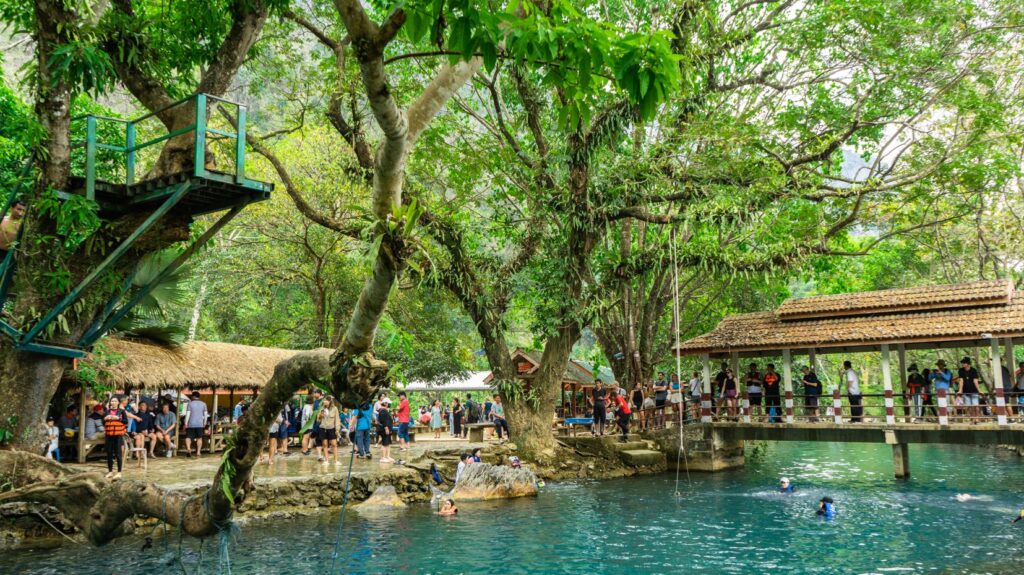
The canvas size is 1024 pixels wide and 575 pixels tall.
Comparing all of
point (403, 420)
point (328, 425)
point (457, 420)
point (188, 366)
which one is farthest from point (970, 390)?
point (188, 366)

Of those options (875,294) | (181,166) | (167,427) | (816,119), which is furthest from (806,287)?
(181,166)

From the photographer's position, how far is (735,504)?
17.0m

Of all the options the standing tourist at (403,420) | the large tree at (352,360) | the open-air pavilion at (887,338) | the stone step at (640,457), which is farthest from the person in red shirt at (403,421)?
the large tree at (352,360)

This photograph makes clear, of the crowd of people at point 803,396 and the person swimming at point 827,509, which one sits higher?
the crowd of people at point 803,396

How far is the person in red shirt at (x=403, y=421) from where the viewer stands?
21375mm

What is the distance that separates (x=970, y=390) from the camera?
60.0 ft

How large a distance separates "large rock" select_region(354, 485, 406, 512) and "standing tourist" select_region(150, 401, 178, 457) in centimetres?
532

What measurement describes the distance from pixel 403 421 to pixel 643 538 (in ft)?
32.8

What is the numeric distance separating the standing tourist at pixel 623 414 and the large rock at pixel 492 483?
4986mm

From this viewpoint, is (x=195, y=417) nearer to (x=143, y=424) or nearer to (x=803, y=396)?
(x=143, y=424)

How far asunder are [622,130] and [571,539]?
936 centimetres

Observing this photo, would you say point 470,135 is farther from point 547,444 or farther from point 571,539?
point 571,539

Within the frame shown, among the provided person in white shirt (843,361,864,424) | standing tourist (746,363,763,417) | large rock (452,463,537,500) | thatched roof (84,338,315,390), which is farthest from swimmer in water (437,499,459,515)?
person in white shirt (843,361,864,424)

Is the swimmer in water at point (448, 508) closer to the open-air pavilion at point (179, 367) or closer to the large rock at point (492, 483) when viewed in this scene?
the large rock at point (492, 483)
